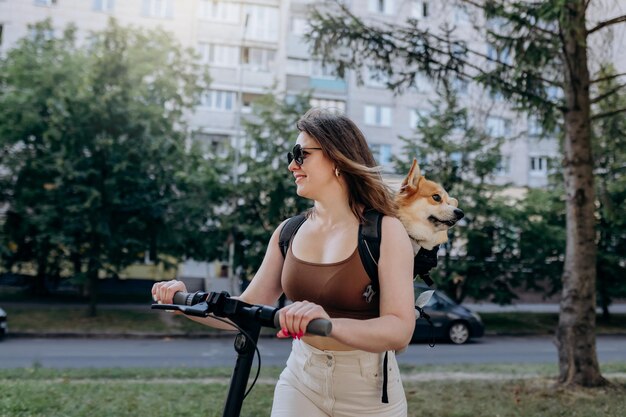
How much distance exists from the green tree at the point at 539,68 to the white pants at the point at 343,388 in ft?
18.7

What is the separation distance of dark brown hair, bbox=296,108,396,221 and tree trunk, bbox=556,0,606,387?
5.90 metres

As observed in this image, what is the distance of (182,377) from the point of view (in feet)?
29.2

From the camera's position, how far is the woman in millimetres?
2023

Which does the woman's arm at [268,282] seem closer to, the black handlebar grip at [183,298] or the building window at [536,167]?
the black handlebar grip at [183,298]

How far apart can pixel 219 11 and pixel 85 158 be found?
66.3ft

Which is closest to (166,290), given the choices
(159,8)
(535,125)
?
(535,125)

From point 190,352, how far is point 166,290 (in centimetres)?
1279

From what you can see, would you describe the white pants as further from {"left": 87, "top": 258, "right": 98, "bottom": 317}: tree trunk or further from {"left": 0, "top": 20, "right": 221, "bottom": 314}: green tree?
{"left": 87, "top": 258, "right": 98, "bottom": 317}: tree trunk

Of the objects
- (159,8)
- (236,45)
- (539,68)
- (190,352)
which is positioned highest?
(159,8)

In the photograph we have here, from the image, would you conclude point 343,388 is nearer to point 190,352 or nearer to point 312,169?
point 312,169

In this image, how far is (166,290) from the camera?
2.10 m

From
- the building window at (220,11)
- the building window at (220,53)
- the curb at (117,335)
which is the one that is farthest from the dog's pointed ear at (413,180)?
the building window at (220,11)

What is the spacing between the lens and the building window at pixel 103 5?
33.2 metres

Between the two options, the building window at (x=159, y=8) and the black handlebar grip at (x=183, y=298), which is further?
the building window at (x=159, y=8)
